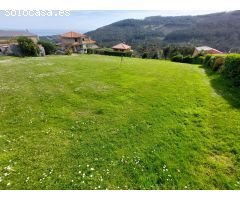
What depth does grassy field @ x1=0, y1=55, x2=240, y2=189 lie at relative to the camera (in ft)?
25.2

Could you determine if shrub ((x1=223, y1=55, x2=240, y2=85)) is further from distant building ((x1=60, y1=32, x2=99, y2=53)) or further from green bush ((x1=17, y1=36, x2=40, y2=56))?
distant building ((x1=60, y1=32, x2=99, y2=53))

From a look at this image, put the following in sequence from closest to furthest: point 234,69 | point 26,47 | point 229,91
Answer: point 229,91, point 234,69, point 26,47

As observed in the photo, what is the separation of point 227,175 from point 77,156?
597 centimetres

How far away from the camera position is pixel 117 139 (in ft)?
33.7

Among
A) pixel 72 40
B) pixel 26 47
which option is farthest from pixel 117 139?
pixel 72 40

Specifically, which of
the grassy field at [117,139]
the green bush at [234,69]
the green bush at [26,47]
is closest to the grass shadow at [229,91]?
the grassy field at [117,139]

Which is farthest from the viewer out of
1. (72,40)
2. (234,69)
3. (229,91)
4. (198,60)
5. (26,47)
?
(72,40)

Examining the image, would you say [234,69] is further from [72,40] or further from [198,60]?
[72,40]

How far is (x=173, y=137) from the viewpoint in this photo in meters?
10.6

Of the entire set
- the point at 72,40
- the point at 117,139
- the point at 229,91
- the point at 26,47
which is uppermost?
the point at 117,139

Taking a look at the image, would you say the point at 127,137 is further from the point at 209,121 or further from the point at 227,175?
the point at 209,121

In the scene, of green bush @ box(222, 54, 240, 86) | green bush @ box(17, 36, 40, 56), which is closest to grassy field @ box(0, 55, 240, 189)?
green bush @ box(222, 54, 240, 86)

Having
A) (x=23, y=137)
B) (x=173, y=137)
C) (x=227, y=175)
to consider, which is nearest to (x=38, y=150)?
(x=23, y=137)

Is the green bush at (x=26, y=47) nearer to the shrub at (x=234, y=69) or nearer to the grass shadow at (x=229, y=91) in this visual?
the grass shadow at (x=229, y=91)
